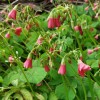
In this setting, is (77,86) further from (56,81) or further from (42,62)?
(42,62)

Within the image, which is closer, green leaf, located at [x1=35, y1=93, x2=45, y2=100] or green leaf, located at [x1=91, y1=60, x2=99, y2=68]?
green leaf, located at [x1=91, y1=60, x2=99, y2=68]

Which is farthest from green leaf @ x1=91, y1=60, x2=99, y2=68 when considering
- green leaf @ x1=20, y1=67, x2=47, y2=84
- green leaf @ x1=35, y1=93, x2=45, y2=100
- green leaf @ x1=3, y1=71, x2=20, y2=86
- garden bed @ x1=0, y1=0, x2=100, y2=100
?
green leaf @ x1=3, y1=71, x2=20, y2=86

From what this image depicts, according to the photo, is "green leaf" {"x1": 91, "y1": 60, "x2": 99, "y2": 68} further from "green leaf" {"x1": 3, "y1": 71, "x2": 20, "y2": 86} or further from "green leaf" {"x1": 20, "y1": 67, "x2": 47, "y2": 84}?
"green leaf" {"x1": 3, "y1": 71, "x2": 20, "y2": 86}

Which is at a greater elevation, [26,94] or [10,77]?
[10,77]

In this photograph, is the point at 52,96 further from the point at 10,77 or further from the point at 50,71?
the point at 10,77

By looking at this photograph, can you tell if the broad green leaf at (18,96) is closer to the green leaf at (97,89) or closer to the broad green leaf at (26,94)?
the broad green leaf at (26,94)

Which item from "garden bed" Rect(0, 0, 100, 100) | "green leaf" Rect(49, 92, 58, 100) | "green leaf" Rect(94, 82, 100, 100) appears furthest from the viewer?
"green leaf" Rect(49, 92, 58, 100)

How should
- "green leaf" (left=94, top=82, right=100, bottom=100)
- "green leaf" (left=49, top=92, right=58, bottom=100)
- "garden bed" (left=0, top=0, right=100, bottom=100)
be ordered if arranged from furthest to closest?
"green leaf" (left=49, top=92, right=58, bottom=100) < "green leaf" (left=94, top=82, right=100, bottom=100) < "garden bed" (left=0, top=0, right=100, bottom=100)

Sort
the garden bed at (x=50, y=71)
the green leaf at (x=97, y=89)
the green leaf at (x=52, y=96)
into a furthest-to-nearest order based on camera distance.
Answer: the green leaf at (x=52, y=96) < the green leaf at (x=97, y=89) < the garden bed at (x=50, y=71)

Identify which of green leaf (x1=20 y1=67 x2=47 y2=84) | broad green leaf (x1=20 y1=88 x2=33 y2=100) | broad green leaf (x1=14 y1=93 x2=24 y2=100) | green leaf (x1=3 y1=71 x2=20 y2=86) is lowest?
broad green leaf (x1=14 y1=93 x2=24 y2=100)

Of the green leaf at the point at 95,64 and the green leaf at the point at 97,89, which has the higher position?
the green leaf at the point at 95,64

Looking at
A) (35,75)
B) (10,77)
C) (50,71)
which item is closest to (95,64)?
(50,71)

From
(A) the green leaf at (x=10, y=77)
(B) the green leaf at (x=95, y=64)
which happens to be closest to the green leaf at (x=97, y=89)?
(B) the green leaf at (x=95, y=64)
